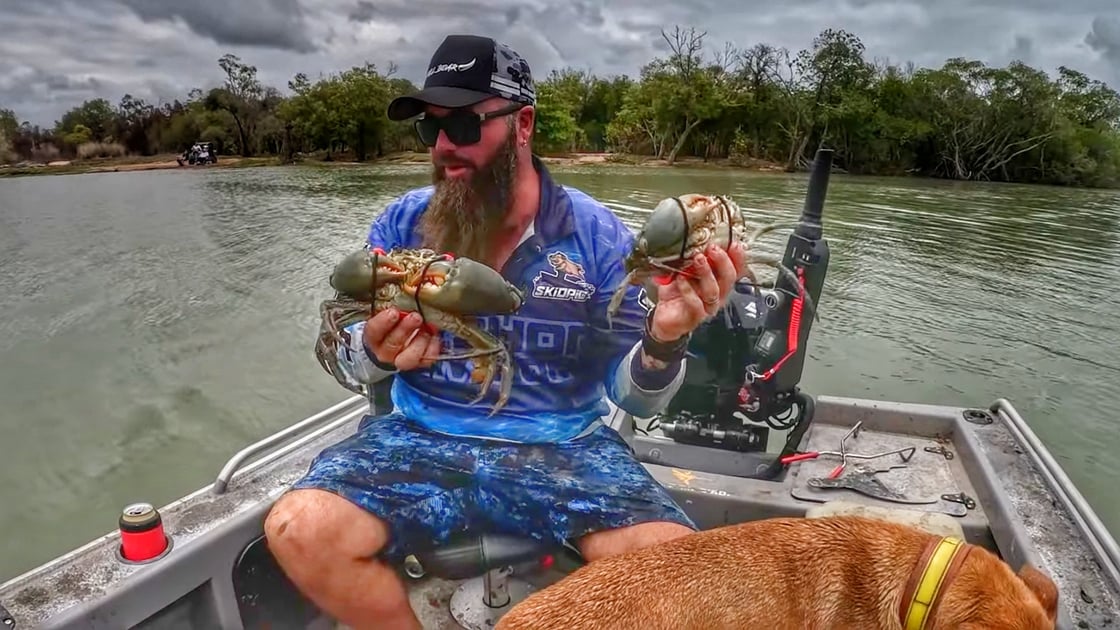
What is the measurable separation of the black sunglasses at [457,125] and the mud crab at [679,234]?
0.66 metres

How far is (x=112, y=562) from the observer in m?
2.32

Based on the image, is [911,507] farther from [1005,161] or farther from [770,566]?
[1005,161]

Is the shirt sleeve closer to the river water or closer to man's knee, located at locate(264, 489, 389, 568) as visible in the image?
man's knee, located at locate(264, 489, 389, 568)

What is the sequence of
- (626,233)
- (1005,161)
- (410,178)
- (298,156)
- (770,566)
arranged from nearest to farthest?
(770,566) → (626,233) → (410,178) → (1005,161) → (298,156)

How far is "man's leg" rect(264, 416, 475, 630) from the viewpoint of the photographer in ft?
7.09

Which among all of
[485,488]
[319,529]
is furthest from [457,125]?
[319,529]

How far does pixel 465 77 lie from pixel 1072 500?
2555 millimetres

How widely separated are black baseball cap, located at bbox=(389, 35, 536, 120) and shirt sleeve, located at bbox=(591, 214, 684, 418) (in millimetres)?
606

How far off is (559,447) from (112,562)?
4.56ft

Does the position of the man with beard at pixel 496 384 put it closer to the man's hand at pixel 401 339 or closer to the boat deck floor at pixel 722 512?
the man's hand at pixel 401 339

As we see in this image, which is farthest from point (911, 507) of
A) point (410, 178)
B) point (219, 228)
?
point (410, 178)

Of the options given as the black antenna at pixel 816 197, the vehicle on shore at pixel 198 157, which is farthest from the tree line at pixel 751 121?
the black antenna at pixel 816 197

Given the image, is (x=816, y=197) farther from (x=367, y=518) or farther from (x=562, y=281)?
(x=367, y=518)

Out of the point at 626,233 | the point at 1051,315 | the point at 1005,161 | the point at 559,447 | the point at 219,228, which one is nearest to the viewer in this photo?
the point at 559,447
